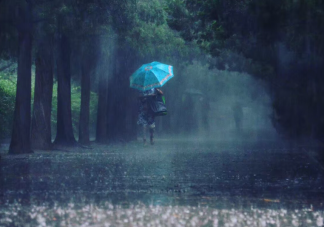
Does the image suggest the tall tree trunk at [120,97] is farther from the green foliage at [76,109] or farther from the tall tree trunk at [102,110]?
the green foliage at [76,109]

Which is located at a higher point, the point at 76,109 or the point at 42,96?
→ the point at 76,109

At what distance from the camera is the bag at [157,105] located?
21641mm

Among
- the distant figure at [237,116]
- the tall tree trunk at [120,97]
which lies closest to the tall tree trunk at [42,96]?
the tall tree trunk at [120,97]

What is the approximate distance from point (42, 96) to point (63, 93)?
1901mm

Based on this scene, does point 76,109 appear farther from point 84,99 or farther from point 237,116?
point 237,116

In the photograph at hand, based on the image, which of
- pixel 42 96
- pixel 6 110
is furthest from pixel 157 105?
pixel 6 110

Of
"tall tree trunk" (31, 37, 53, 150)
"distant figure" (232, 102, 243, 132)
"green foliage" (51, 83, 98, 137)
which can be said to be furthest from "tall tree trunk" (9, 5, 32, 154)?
"distant figure" (232, 102, 243, 132)

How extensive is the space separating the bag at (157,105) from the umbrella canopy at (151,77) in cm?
65

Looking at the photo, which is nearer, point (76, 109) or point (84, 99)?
point (84, 99)

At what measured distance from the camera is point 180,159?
15344 millimetres

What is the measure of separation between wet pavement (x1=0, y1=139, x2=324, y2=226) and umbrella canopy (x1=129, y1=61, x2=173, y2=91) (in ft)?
23.1

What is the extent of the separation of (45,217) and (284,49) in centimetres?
2313

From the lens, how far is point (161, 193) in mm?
8930

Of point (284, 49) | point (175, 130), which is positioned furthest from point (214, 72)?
point (284, 49)
